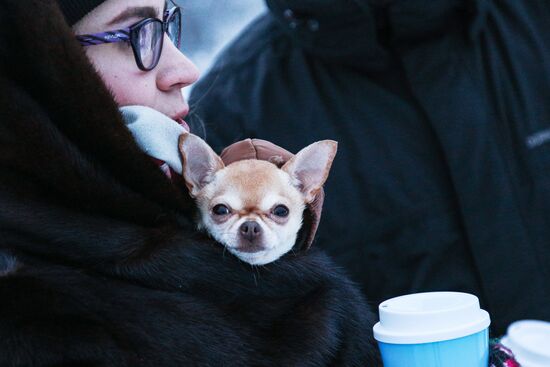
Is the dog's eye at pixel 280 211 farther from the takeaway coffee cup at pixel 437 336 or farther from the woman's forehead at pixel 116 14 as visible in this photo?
the woman's forehead at pixel 116 14

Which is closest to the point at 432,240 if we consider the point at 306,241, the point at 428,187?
the point at 428,187

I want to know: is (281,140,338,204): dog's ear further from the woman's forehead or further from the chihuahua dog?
the woman's forehead

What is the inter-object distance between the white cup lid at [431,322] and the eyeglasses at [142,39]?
2.21 ft

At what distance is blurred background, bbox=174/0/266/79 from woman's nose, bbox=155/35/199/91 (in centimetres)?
112

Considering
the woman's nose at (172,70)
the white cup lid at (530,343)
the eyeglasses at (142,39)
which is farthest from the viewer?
the woman's nose at (172,70)

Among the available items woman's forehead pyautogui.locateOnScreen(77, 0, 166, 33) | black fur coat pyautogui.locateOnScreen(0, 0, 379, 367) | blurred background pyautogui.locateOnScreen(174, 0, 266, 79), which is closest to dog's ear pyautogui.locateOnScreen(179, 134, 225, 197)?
black fur coat pyautogui.locateOnScreen(0, 0, 379, 367)

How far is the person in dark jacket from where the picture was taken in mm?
1846

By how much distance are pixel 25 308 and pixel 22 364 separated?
8 centimetres

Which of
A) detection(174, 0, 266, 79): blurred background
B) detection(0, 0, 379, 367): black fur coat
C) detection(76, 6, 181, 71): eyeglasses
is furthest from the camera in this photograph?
detection(174, 0, 266, 79): blurred background

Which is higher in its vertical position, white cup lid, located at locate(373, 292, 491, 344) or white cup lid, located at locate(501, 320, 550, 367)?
white cup lid, located at locate(373, 292, 491, 344)

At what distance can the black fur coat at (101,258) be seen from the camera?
3.59ft

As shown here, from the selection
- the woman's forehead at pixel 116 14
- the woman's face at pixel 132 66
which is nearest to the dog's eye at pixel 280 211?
the woman's face at pixel 132 66

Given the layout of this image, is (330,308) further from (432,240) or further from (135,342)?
(432,240)

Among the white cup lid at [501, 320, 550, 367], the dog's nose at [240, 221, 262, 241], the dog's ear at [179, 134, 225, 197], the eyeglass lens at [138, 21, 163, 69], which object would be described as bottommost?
the white cup lid at [501, 320, 550, 367]
